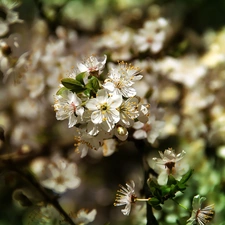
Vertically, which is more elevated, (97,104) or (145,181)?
(97,104)

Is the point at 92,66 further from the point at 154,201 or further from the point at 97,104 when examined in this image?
the point at 154,201

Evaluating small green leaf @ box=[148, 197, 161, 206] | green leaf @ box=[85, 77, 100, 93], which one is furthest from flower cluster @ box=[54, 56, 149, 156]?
small green leaf @ box=[148, 197, 161, 206]

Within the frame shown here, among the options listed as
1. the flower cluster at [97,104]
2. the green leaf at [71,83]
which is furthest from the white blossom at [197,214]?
the green leaf at [71,83]

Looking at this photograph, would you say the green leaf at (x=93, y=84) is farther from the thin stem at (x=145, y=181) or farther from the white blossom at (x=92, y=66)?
the thin stem at (x=145, y=181)

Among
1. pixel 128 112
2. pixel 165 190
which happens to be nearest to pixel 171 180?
pixel 165 190

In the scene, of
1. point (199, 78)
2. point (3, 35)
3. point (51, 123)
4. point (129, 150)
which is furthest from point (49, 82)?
point (129, 150)

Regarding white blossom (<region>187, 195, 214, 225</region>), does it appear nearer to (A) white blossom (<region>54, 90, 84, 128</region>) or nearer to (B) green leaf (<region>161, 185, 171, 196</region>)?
(B) green leaf (<region>161, 185, 171, 196</region>)

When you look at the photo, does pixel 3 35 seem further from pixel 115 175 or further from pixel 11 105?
pixel 115 175
